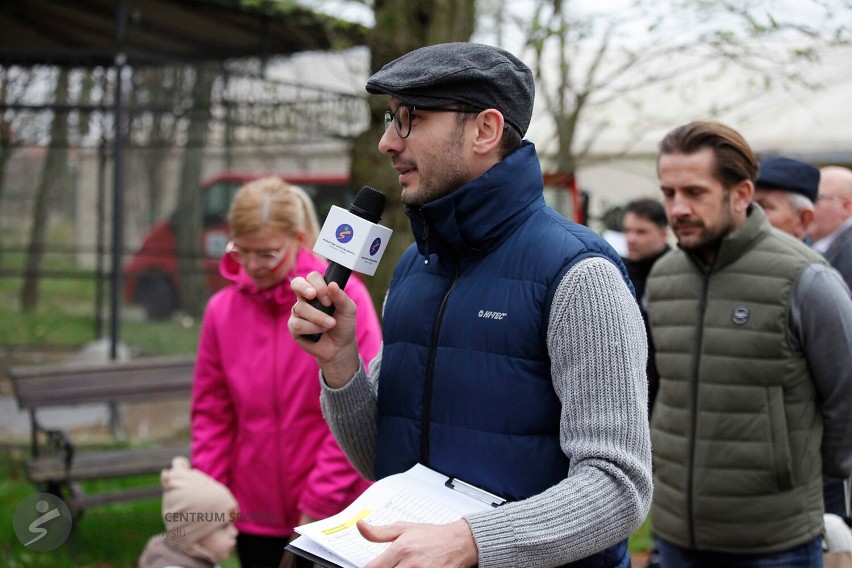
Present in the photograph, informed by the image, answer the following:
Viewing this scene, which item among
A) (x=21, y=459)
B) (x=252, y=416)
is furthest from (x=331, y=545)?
(x=21, y=459)

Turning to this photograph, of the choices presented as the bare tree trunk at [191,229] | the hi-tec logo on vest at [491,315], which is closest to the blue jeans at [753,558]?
the hi-tec logo on vest at [491,315]

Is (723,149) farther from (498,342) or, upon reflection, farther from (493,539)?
(493,539)

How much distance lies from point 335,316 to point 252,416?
1603mm

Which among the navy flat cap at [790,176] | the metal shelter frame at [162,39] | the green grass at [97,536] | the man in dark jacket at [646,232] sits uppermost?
the metal shelter frame at [162,39]

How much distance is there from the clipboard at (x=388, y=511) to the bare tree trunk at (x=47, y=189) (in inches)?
300

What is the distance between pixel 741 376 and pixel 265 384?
173cm

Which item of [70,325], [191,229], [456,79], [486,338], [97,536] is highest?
[456,79]

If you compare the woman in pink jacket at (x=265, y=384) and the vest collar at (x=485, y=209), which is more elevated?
the vest collar at (x=485, y=209)

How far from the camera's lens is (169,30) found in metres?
10.2

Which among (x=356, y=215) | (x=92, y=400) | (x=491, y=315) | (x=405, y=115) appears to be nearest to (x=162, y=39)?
(x=92, y=400)

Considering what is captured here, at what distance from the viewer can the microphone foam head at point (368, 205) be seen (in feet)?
7.39

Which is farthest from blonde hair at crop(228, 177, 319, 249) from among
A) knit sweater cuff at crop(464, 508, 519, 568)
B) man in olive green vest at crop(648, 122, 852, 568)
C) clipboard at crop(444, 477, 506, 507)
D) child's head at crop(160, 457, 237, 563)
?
knit sweater cuff at crop(464, 508, 519, 568)

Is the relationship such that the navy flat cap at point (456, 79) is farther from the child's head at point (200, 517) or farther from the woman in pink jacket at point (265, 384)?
the child's head at point (200, 517)

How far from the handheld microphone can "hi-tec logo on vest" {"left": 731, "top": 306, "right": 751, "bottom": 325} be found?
1621mm
